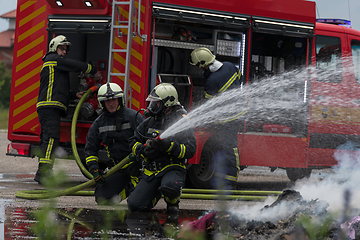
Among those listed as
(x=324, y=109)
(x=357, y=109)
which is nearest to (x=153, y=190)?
(x=324, y=109)

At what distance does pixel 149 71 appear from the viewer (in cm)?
606

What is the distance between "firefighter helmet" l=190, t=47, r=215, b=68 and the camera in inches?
241

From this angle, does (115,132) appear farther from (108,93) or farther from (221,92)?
(221,92)

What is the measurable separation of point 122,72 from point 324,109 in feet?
10.8

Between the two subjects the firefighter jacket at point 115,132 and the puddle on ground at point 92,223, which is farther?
the firefighter jacket at point 115,132

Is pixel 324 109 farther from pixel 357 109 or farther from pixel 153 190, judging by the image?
pixel 153 190

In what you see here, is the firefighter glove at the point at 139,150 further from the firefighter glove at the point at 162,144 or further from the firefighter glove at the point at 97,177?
the firefighter glove at the point at 97,177

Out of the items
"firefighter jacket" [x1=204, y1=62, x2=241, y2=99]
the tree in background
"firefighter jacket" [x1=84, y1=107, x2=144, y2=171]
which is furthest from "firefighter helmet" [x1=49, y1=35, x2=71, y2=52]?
the tree in background

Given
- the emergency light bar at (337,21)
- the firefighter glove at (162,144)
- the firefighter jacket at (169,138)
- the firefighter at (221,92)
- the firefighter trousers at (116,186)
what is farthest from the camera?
the emergency light bar at (337,21)

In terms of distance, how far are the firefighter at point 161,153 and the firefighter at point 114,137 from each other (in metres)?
0.30

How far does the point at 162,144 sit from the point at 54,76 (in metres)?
2.37

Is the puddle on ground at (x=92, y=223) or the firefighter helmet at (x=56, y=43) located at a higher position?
the firefighter helmet at (x=56, y=43)

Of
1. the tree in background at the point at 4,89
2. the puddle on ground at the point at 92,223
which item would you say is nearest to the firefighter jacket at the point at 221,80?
the puddle on ground at the point at 92,223

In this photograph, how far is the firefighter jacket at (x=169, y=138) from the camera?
4.86 metres
